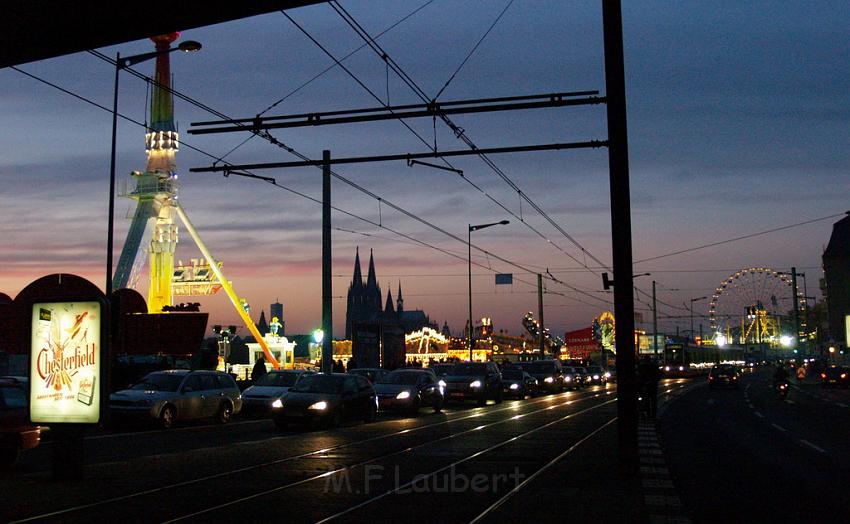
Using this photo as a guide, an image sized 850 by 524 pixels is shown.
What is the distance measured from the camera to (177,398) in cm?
2475

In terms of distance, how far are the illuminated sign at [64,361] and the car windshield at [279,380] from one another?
16.4 meters

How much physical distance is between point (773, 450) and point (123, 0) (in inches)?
603

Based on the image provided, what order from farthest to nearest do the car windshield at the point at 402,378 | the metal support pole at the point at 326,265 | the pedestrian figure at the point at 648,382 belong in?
the metal support pole at the point at 326,265
the car windshield at the point at 402,378
the pedestrian figure at the point at 648,382

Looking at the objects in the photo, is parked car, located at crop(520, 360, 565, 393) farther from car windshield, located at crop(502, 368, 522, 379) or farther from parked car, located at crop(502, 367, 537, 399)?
car windshield, located at crop(502, 368, 522, 379)

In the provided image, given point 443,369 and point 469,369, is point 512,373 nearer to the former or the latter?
point 443,369

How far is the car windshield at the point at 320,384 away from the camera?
25031 millimetres

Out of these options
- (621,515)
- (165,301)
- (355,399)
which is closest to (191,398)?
(355,399)

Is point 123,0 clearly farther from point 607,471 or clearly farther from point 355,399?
point 355,399

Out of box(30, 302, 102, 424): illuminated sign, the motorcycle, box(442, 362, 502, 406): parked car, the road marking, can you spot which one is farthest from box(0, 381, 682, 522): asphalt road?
the motorcycle

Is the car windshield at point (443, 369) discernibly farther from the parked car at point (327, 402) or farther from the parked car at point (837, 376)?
the parked car at point (837, 376)

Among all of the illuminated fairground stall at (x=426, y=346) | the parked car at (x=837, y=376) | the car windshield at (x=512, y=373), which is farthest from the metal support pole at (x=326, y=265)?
the illuminated fairground stall at (x=426, y=346)

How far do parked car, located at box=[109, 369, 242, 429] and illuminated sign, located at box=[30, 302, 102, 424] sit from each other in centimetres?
977

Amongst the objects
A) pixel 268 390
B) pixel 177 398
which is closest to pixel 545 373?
pixel 268 390

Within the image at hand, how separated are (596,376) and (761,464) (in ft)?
196
